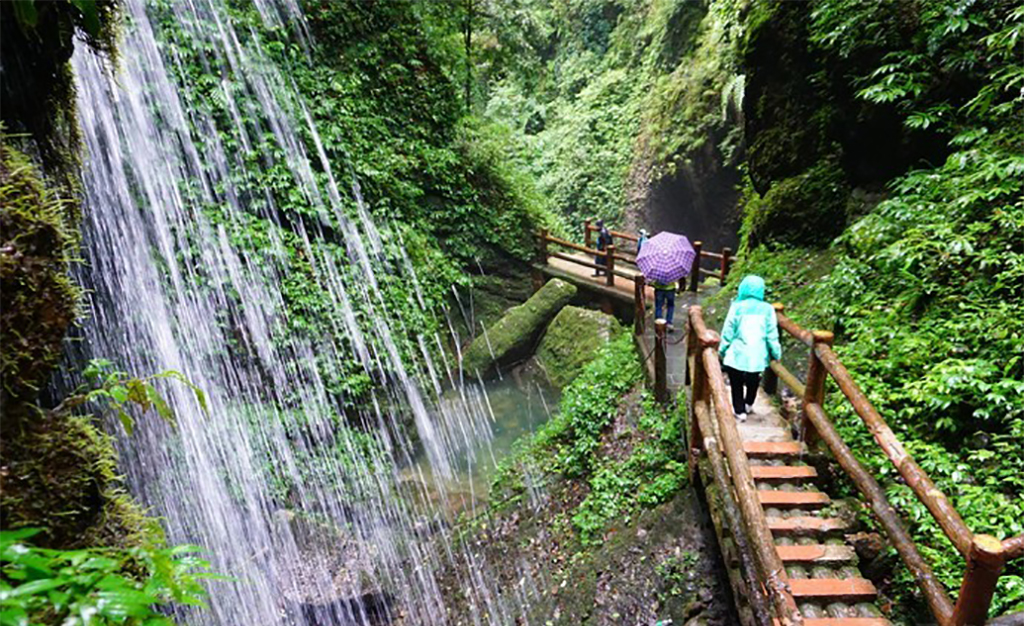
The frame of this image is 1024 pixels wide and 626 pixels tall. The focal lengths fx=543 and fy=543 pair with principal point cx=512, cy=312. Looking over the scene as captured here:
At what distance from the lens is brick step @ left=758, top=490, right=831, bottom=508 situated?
13.8 feet

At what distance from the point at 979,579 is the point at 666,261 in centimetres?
662

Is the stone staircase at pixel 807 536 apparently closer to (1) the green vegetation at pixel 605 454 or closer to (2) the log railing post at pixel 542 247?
(1) the green vegetation at pixel 605 454

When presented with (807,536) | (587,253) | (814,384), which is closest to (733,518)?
(807,536)

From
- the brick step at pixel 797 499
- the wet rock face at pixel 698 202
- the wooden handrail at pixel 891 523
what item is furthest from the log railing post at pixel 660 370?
the wet rock face at pixel 698 202

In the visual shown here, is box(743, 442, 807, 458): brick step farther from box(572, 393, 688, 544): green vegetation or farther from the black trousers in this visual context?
box(572, 393, 688, 544): green vegetation

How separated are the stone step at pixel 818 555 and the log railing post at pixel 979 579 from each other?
3.71ft

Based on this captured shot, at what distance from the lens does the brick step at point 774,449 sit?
4.68 metres

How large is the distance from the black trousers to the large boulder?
25.3 ft

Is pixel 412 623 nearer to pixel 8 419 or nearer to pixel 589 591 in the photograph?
pixel 589 591

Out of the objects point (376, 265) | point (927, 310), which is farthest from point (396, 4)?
point (927, 310)

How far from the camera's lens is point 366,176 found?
11984 mm

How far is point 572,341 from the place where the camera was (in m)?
12.3

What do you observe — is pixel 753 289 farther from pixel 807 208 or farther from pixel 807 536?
pixel 807 208

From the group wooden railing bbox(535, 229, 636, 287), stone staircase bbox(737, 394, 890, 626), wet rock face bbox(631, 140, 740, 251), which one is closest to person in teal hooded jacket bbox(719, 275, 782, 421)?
stone staircase bbox(737, 394, 890, 626)
